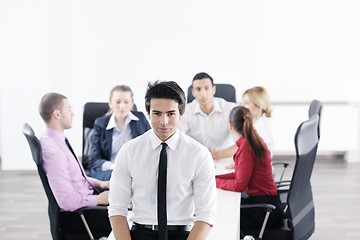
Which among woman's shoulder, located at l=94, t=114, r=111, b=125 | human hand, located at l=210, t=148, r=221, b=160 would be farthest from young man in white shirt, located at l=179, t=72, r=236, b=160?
woman's shoulder, located at l=94, t=114, r=111, b=125

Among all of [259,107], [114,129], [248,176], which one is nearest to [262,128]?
[259,107]

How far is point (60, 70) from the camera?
6.75m

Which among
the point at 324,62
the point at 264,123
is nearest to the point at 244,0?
the point at 324,62

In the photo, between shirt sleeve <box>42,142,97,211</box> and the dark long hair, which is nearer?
shirt sleeve <box>42,142,97,211</box>

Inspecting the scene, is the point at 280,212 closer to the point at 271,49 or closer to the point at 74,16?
the point at 271,49

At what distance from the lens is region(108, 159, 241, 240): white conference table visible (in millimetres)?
2770

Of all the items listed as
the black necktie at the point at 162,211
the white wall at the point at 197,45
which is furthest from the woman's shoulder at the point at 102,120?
the white wall at the point at 197,45

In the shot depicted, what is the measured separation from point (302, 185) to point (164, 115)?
124 centimetres

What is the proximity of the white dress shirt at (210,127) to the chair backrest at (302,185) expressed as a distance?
1.14 meters

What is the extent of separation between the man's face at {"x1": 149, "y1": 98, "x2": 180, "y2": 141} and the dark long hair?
0.98 meters

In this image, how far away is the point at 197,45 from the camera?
6750mm

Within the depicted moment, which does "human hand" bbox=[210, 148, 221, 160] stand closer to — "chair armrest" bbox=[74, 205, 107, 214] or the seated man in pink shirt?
the seated man in pink shirt

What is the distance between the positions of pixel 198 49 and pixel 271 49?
2.70 feet

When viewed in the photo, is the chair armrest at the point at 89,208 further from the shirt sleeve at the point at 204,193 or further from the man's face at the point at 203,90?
the man's face at the point at 203,90
